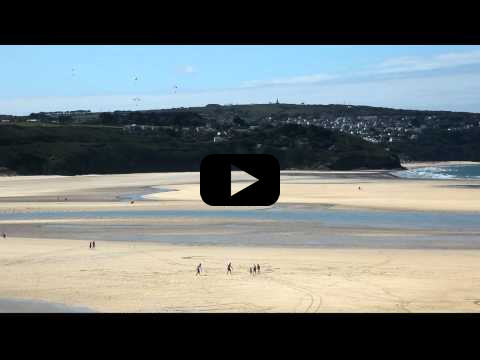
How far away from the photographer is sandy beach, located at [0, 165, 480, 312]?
14.1 m

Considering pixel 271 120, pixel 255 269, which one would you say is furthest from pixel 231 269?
pixel 271 120

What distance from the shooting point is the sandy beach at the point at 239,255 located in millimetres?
14070

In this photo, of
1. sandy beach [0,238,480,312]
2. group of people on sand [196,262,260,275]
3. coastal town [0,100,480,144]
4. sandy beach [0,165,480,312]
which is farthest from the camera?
coastal town [0,100,480,144]

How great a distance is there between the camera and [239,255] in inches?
776

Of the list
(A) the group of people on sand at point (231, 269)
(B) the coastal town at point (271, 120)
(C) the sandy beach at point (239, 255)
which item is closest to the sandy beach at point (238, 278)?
(C) the sandy beach at point (239, 255)

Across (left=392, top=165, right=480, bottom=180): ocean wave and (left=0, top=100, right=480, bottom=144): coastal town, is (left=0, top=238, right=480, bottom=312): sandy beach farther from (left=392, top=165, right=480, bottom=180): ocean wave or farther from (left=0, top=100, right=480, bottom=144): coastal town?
(left=0, top=100, right=480, bottom=144): coastal town

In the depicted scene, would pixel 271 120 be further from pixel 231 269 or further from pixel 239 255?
pixel 231 269
